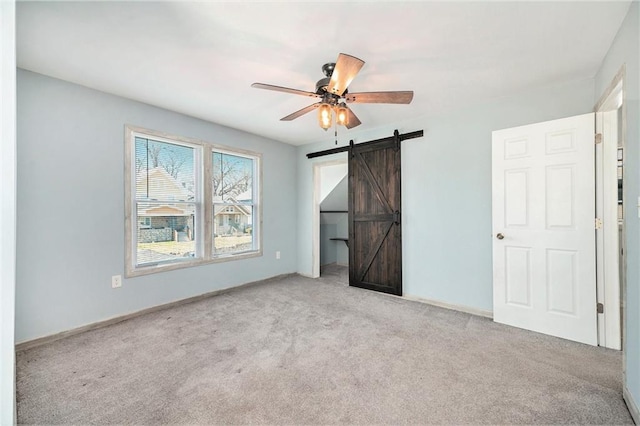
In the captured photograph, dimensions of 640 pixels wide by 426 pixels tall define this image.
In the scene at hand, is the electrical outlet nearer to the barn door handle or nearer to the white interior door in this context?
the barn door handle

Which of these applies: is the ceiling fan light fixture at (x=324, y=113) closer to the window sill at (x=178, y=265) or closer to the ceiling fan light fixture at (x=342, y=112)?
the ceiling fan light fixture at (x=342, y=112)

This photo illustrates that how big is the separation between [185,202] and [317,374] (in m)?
2.69

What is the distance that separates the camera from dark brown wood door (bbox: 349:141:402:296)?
3773mm

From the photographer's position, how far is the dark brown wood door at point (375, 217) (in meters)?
3.77

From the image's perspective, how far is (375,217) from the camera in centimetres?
401

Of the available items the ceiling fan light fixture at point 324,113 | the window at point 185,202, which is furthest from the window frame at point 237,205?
the ceiling fan light fixture at point 324,113

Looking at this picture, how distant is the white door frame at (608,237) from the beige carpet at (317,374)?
23cm

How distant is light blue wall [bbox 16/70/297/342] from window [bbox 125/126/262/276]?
0.14 metres

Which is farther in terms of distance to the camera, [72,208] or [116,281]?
[116,281]

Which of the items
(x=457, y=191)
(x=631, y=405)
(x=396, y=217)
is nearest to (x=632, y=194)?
(x=631, y=405)

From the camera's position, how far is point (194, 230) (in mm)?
3703

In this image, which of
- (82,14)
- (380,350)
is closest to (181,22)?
(82,14)

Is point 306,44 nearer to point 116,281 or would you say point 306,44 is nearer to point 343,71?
point 343,71

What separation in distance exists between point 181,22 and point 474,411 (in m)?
3.02
